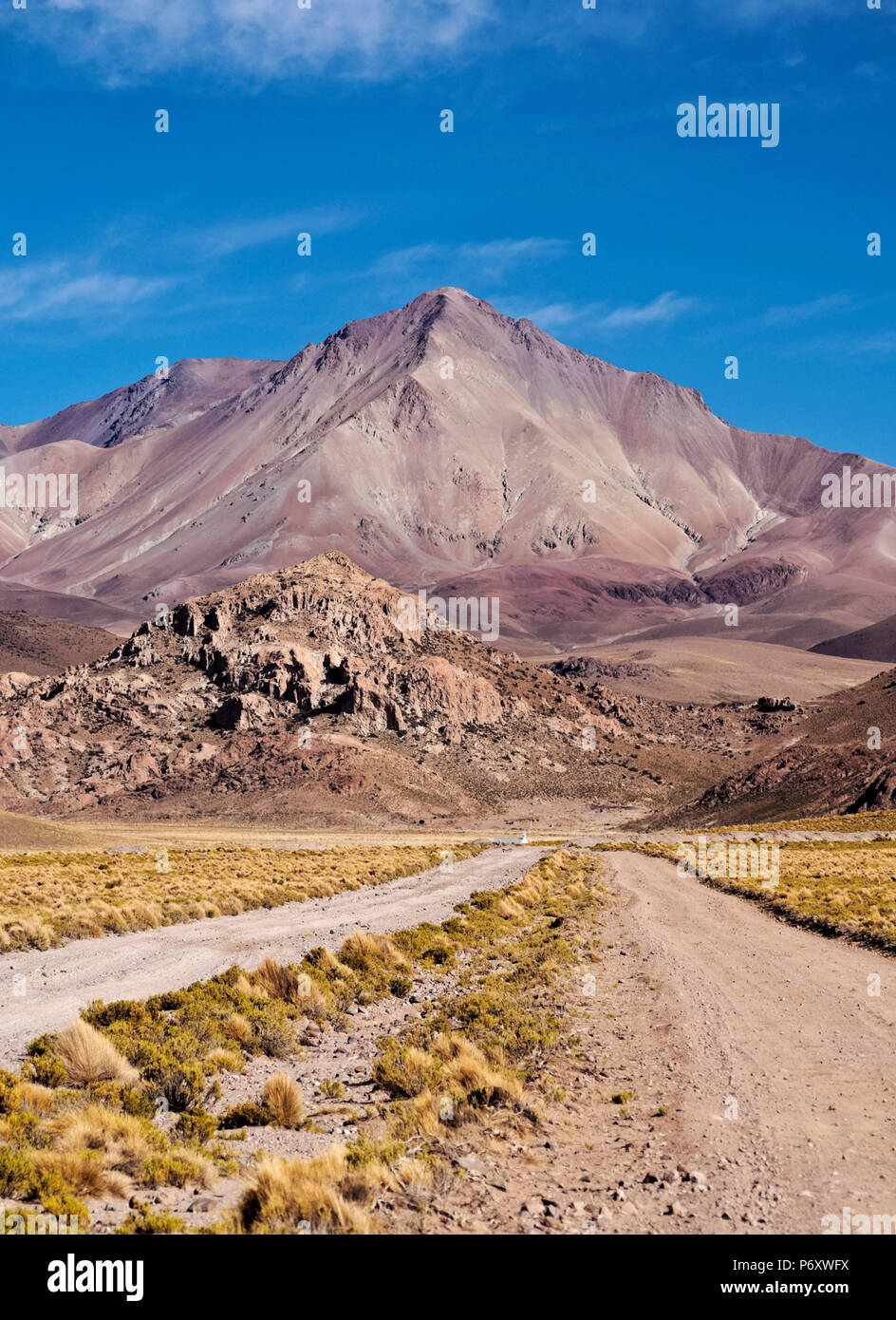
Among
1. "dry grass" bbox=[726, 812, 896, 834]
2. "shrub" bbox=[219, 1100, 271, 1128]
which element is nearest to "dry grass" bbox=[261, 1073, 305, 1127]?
"shrub" bbox=[219, 1100, 271, 1128]

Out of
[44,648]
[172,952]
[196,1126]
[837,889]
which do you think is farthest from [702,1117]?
[44,648]

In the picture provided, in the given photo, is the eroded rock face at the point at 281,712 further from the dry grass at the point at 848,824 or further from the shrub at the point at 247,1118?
the shrub at the point at 247,1118

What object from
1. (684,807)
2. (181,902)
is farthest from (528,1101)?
(684,807)

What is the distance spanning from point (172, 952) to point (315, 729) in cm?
9253

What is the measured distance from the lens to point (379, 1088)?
40.0 ft

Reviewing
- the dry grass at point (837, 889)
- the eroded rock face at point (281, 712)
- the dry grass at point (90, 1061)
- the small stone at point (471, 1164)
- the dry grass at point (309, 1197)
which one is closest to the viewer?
the dry grass at point (309, 1197)

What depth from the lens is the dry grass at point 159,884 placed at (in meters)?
24.8

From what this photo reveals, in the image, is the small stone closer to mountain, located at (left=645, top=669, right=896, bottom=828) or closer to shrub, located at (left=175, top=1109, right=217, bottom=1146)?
shrub, located at (left=175, top=1109, right=217, bottom=1146)

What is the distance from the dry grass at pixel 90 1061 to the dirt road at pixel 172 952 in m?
0.96

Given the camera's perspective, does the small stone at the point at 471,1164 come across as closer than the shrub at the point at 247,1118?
Yes

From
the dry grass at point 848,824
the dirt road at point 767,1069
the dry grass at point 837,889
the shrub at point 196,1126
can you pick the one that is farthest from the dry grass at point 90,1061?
the dry grass at point 848,824

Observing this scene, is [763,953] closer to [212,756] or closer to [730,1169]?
[730,1169]

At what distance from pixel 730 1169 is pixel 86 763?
109 m

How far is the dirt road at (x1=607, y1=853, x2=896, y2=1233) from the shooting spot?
8.68 metres
